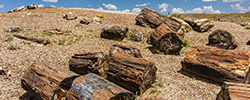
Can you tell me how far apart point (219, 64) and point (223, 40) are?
5.24 m

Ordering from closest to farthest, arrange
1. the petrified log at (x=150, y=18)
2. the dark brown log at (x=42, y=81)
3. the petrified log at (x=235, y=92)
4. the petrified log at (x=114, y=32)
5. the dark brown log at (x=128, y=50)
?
the petrified log at (x=235, y=92) → the dark brown log at (x=42, y=81) → the dark brown log at (x=128, y=50) → the petrified log at (x=114, y=32) → the petrified log at (x=150, y=18)

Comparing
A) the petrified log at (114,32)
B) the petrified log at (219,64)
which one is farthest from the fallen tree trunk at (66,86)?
the petrified log at (114,32)

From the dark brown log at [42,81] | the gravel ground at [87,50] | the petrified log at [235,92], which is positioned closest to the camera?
the petrified log at [235,92]

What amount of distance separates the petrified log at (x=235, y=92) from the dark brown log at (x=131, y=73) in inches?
87.7

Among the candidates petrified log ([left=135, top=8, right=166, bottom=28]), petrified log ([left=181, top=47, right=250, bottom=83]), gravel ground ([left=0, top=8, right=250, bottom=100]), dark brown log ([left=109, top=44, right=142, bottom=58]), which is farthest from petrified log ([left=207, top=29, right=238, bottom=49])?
dark brown log ([left=109, top=44, right=142, bottom=58])

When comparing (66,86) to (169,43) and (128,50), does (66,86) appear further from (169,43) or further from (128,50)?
(169,43)

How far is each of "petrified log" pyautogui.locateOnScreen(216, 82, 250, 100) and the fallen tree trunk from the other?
2391 mm

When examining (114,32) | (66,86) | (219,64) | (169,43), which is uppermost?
(114,32)

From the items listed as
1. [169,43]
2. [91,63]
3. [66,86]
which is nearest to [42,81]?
[66,86]

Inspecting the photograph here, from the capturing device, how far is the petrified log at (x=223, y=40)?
939cm

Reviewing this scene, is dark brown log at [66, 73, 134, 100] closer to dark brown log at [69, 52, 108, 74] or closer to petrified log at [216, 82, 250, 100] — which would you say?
dark brown log at [69, 52, 108, 74]

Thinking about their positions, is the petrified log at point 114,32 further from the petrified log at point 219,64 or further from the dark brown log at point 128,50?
the petrified log at point 219,64

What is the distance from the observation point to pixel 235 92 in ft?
10.9

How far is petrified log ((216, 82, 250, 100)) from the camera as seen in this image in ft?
10.4
